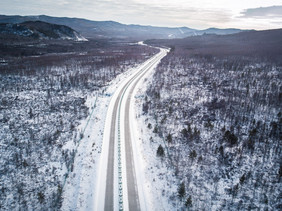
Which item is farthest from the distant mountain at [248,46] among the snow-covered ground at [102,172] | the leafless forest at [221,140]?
the snow-covered ground at [102,172]

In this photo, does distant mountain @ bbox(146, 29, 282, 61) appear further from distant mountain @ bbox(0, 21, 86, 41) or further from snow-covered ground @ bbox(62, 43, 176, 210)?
distant mountain @ bbox(0, 21, 86, 41)

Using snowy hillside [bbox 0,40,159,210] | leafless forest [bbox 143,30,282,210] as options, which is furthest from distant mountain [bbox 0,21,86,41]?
leafless forest [bbox 143,30,282,210]

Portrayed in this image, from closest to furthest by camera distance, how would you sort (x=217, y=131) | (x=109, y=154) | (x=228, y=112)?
(x=109, y=154) < (x=217, y=131) < (x=228, y=112)

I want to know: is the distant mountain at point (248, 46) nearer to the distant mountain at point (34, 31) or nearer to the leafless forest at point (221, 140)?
the leafless forest at point (221, 140)

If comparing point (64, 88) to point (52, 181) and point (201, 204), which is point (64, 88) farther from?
point (201, 204)

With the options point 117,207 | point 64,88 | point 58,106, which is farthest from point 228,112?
point 64,88
